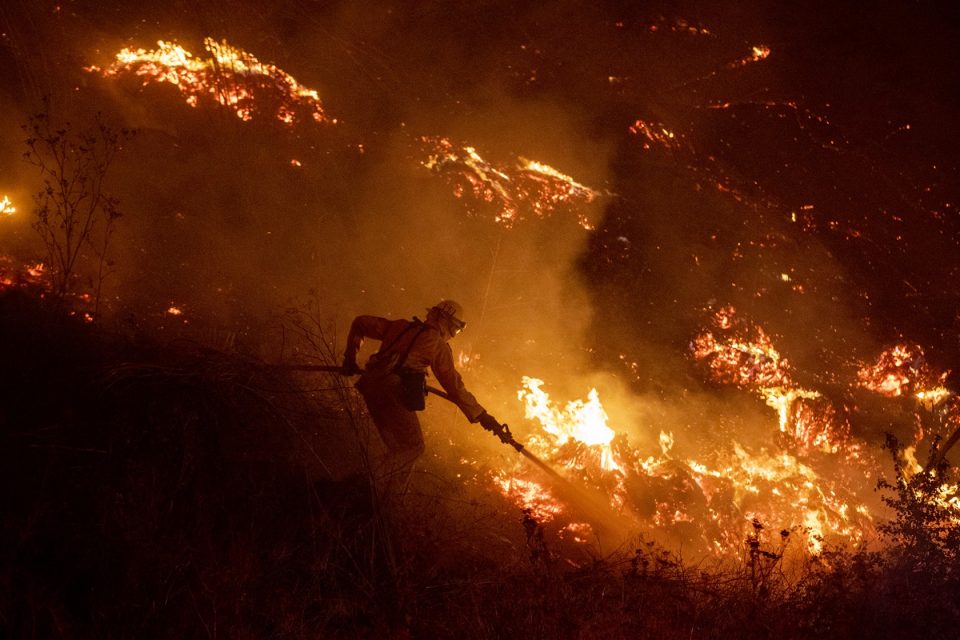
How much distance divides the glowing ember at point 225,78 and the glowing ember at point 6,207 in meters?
2.29

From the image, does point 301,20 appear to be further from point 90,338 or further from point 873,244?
point 873,244

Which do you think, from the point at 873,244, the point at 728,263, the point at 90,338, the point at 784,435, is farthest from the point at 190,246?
the point at 873,244

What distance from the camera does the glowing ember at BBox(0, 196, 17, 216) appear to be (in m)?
5.56

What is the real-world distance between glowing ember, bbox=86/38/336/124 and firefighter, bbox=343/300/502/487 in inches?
192

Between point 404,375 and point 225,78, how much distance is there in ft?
19.4

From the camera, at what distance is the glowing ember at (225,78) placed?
275 inches

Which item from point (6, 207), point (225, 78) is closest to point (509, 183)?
point (225, 78)

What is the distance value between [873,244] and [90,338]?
38.0ft

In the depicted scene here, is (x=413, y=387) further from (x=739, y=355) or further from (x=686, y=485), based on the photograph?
(x=739, y=355)

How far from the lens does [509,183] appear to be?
324 inches

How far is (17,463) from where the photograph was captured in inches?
124

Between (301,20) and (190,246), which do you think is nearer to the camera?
(190,246)

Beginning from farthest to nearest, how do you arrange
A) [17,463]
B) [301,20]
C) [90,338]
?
[301,20] → [90,338] → [17,463]

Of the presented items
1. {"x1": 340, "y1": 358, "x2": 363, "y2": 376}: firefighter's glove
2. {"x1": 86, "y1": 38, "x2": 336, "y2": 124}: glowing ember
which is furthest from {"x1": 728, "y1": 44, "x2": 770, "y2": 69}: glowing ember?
{"x1": 340, "y1": 358, "x2": 363, "y2": 376}: firefighter's glove
